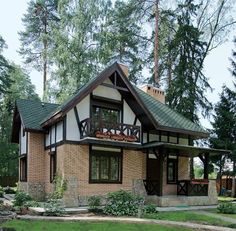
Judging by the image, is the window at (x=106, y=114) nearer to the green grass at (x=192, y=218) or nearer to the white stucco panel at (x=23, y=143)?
the white stucco panel at (x=23, y=143)

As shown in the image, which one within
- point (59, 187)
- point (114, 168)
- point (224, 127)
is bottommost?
point (59, 187)

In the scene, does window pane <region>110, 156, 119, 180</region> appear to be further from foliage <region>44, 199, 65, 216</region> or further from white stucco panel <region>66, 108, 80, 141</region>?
foliage <region>44, 199, 65, 216</region>

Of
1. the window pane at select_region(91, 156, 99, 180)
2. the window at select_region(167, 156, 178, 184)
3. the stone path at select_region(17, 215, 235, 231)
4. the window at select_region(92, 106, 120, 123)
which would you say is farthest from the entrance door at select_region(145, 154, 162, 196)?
the stone path at select_region(17, 215, 235, 231)

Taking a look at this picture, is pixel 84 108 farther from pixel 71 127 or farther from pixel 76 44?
pixel 76 44

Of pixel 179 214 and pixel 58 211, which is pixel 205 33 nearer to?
pixel 179 214

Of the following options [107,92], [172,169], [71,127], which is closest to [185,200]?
A: [172,169]

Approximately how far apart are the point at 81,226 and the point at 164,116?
416 inches

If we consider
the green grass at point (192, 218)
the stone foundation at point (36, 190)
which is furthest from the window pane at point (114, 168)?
the green grass at point (192, 218)

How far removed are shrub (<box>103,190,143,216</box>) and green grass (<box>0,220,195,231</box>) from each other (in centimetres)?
218

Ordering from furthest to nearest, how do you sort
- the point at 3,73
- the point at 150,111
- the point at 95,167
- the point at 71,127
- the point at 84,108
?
1. the point at 3,73
2. the point at 150,111
3. the point at 84,108
4. the point at 95,167
5. the point at 71,127

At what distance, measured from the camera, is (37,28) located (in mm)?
36500

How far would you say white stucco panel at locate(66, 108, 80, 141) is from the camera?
54.5 ft

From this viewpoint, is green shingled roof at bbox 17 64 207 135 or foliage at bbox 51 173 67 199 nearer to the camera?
foliage at bbox 51 173 67 199

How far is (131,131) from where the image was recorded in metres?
17.9
